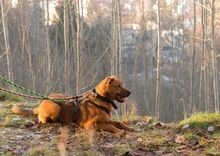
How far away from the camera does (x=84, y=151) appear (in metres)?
4.62

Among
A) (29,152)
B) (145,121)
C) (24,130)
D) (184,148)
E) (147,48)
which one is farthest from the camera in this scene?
(147,48)

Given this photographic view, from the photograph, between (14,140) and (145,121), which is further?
(145,121)

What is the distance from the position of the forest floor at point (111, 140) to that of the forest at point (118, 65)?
0.5 inches

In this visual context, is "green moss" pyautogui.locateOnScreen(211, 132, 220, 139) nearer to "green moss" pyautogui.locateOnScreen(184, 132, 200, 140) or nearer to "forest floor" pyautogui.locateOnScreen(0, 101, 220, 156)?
"forest floor" pyautogui.locateOnScreen(0, 101, 220, 156)

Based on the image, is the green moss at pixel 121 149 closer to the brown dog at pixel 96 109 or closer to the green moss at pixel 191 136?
the brown dog at pixel 96 109

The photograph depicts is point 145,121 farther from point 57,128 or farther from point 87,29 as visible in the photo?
point 87,29

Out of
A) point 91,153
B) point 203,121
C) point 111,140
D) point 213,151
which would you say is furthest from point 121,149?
point 203,121

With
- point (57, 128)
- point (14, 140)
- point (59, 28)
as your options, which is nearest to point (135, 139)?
point (57, 128)

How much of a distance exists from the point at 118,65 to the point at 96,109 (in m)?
9.26

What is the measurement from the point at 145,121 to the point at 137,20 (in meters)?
27.5

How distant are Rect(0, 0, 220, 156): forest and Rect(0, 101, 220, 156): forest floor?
13mm

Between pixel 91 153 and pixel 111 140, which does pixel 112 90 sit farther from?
pixel 91 153

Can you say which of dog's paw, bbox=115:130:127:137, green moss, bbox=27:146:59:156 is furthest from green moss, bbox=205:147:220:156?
green moss, bbox=27:146:59:156

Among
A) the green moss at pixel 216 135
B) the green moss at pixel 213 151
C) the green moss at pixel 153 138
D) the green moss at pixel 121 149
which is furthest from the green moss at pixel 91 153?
the green moss at pixel 216 135
